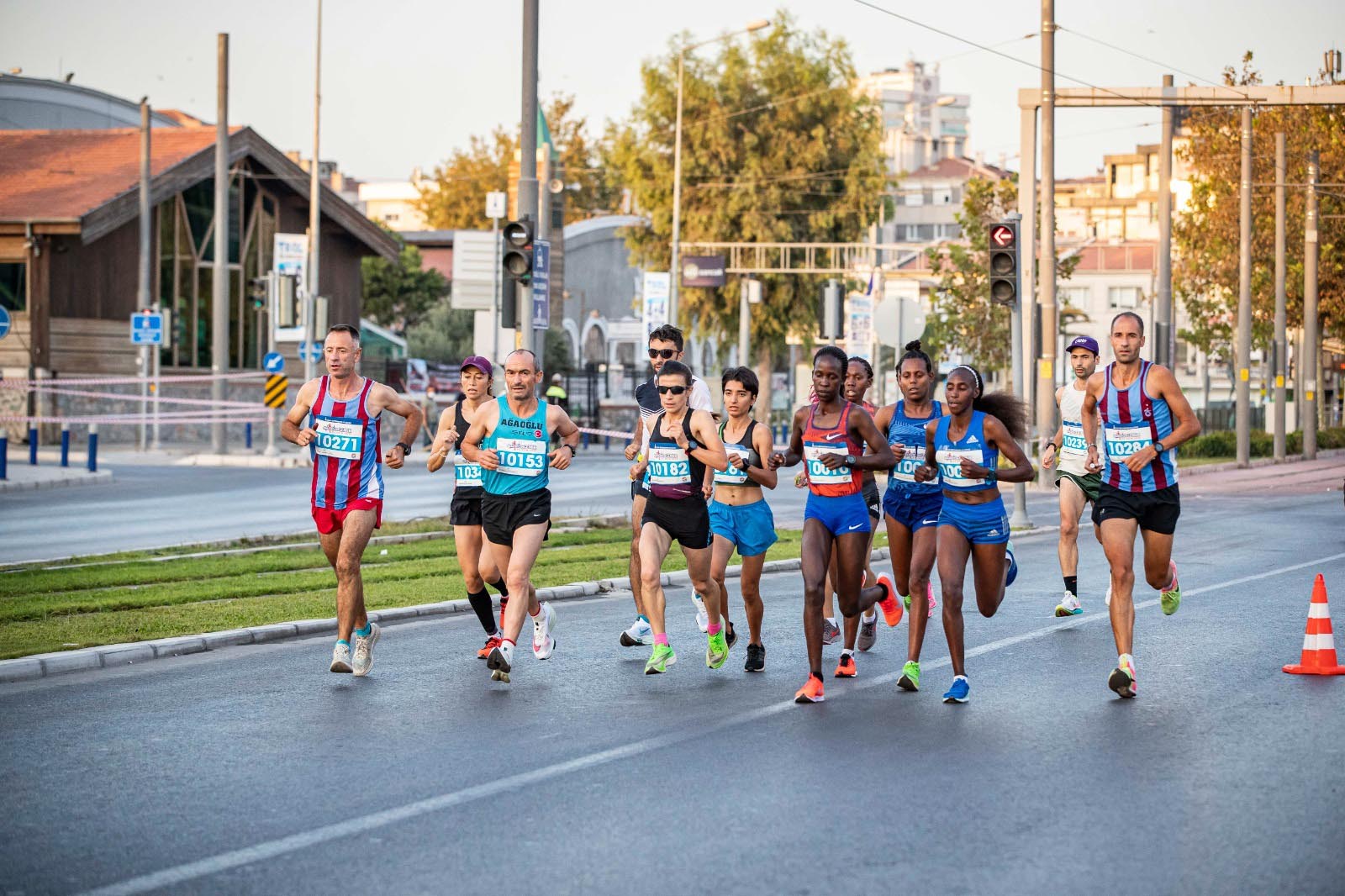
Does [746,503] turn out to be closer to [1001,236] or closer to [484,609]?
[484,609]

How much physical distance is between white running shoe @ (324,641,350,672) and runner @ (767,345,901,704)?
9.20ft

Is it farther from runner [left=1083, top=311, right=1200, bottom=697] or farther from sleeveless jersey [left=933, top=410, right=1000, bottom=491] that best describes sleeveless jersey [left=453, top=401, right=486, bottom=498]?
runner [left=1083, top=311, right=1200, bottom=697]

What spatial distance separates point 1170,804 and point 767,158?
164 ft

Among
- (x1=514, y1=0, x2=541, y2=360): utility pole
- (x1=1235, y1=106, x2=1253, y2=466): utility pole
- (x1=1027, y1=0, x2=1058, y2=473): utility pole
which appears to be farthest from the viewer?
(x1=1235, y1=106, x2=1253, y2=466): utility pole

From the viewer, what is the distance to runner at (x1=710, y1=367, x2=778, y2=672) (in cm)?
1028

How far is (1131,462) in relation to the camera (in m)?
9.54

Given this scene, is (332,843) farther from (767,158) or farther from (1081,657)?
(767,158)

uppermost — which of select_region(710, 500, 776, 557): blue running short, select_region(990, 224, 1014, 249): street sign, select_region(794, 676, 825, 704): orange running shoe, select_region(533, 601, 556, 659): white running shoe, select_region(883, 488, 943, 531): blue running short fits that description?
select_region(990, 224, 1014, 249): street sign

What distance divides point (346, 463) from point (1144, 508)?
4.58 metres

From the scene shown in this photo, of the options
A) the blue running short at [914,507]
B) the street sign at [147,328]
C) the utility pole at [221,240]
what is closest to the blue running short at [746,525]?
the blue running short at [914,507]

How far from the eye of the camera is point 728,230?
5631 cm

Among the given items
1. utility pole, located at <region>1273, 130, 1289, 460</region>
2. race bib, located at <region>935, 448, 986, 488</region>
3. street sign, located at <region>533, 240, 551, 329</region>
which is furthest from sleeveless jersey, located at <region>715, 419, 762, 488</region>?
utility pole, located at <region>1273, 130, 1289, 460</region>

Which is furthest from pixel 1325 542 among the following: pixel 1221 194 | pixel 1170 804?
Answer: pixel 1221 194

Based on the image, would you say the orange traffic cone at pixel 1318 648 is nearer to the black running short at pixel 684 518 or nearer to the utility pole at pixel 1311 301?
the black running short at pixel 684 518
